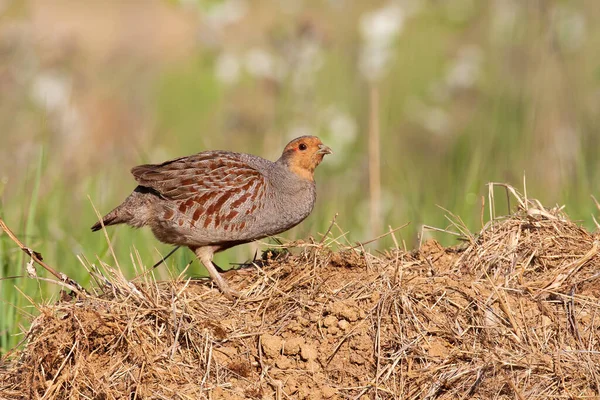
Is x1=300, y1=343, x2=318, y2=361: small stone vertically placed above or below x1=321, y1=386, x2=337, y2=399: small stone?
above

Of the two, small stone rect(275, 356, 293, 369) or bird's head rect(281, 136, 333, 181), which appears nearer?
small stone rect(275, 356, 293, 369)

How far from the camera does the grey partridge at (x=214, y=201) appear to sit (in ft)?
15.4

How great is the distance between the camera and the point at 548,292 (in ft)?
11.6

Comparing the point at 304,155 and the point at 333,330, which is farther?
the point at 304,155

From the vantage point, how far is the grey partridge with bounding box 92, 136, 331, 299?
185 inches

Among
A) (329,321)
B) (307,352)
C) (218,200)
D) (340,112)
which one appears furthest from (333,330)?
(340,112)

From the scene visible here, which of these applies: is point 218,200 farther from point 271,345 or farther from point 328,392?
point 328,392

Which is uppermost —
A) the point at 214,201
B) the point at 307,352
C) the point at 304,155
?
the point at 304,155

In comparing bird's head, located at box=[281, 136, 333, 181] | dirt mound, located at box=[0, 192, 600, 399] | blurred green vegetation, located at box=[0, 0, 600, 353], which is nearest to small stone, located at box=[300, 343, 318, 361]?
dirt mound, located at box=[0, 192, 600, 399]

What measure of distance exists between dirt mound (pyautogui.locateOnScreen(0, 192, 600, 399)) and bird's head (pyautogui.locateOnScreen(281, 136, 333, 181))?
4.32ft

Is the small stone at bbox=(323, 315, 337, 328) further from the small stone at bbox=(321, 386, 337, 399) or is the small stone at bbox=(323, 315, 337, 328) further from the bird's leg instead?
the bird's leg

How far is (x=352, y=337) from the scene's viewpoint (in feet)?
11.2

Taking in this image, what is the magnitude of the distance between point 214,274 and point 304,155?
1.18 m

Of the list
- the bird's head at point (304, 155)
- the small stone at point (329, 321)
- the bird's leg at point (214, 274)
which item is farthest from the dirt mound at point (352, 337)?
the bird's head at point (304, 155)
